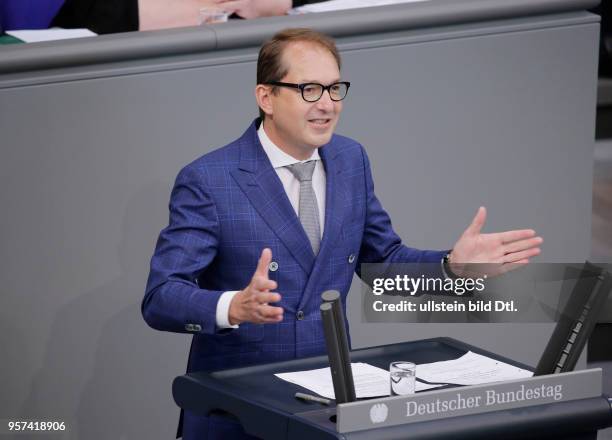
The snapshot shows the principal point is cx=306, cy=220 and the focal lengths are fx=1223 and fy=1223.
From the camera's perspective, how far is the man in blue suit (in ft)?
8.89

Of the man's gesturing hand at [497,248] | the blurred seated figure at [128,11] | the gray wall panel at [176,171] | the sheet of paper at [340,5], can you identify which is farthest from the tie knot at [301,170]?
the blurred seated figure at [128,11]

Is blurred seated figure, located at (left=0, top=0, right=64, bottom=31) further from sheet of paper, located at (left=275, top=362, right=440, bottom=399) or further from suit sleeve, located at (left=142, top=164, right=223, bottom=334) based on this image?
sheet of paper, located at (left=275, top=362, right=440, bottom=399)

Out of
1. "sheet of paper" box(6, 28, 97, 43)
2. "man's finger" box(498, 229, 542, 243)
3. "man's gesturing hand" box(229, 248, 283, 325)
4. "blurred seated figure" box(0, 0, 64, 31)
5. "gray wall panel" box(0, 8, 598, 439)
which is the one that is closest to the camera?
"man's gesturing hand" box(229, 248, 283, 325)

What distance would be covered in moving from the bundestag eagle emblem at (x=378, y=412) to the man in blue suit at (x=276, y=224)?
0.60 m

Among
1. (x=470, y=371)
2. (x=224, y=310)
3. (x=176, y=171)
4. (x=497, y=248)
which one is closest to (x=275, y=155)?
(x=224, y=310)

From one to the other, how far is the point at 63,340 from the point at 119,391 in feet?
0.79

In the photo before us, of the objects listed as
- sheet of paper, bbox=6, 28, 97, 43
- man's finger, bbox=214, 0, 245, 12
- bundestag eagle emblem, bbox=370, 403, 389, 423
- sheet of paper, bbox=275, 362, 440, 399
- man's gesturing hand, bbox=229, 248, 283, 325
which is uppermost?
man's finger, bbox=214, 0, 245, 12

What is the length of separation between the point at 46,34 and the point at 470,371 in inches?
75.2

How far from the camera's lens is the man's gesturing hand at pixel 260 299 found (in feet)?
7.65

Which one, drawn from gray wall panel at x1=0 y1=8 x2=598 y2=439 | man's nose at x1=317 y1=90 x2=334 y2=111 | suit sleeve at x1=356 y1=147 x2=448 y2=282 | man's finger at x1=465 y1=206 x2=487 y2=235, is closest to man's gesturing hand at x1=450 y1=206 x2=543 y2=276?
man's finger at x1=465 y1=206 x2=487 y2=235

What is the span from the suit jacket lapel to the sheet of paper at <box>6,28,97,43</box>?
1.12 m

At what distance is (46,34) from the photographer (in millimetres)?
3785

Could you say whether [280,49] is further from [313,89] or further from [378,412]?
[378,412]

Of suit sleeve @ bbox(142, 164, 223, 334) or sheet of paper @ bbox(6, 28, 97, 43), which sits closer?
suit sleeve @ bbox(142, 164, 223, 334)
